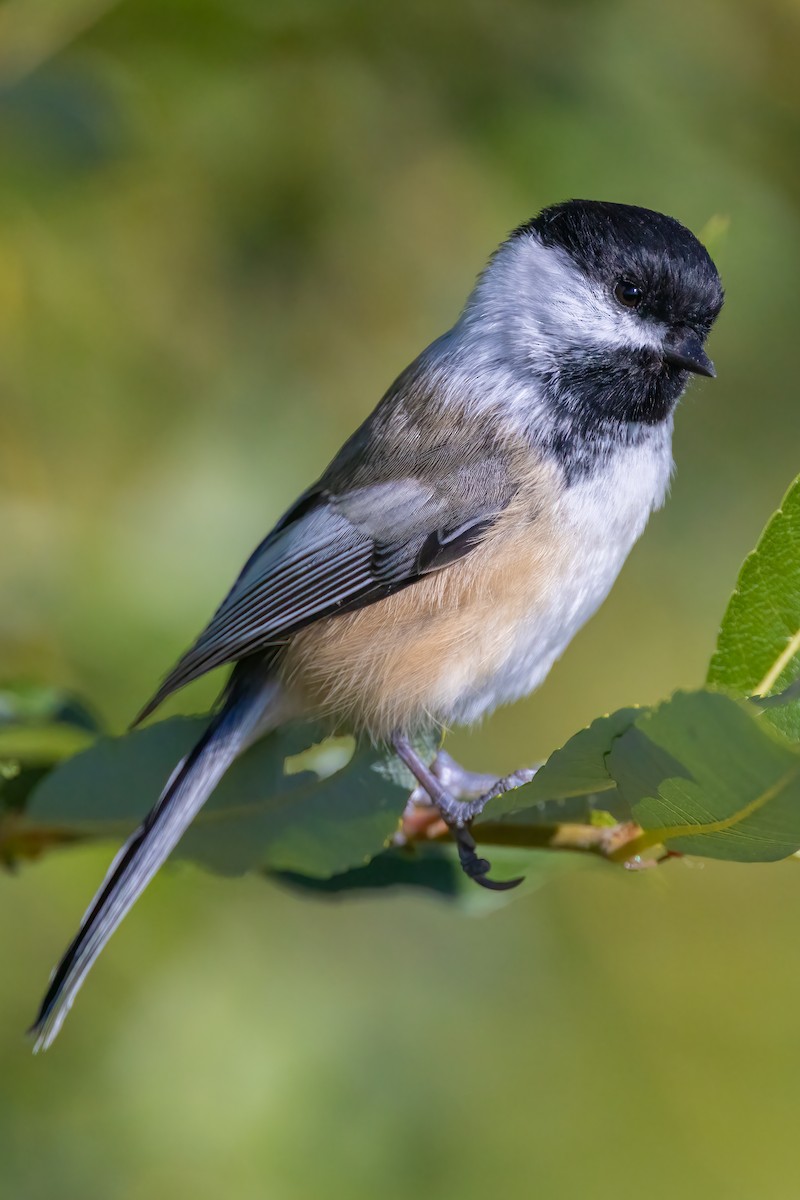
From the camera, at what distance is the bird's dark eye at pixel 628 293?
171 cm

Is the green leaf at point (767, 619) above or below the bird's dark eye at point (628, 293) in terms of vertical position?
below

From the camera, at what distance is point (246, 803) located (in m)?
1.43

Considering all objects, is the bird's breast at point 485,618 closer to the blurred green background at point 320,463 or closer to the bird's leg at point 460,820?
the bird's leg at point 460,820

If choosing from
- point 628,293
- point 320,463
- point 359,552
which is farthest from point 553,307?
point 320,463

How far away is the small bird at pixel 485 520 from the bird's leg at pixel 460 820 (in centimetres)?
2

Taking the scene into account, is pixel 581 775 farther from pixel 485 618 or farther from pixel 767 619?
pixel 485 618

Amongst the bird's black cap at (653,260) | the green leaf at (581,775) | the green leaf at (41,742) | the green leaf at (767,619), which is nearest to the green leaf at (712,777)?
the green leaf at (581,775)

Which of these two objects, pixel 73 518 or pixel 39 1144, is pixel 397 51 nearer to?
pixel 73 518

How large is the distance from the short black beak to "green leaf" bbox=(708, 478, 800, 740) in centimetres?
54

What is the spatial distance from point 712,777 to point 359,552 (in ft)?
2.79

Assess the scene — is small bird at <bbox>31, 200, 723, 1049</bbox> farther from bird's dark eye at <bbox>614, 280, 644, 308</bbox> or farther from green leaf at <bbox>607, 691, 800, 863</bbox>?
green leaf at <bbox>607, 691, 800, 863</bbox>

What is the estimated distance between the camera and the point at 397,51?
2.32 m

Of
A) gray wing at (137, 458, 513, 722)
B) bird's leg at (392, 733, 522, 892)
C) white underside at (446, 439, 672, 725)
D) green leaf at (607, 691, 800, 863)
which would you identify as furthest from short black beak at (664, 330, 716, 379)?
green leaf at (607, 691, 800, 863)

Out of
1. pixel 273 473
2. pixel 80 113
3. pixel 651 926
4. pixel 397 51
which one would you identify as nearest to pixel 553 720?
pixel 651 926
